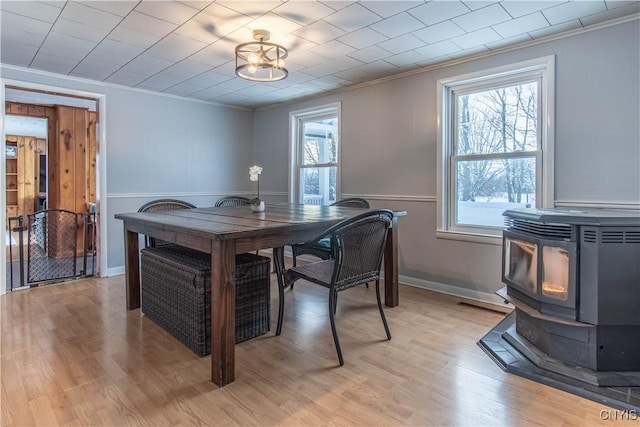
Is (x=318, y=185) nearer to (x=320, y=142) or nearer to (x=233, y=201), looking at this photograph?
(x=320, y=142)

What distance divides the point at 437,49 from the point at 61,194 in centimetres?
542

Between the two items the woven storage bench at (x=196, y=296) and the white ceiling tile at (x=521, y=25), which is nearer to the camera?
the woven storage bench at (x=196, y=296)

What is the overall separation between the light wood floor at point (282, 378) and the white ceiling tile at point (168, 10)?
2177mm

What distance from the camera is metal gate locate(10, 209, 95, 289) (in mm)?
3805

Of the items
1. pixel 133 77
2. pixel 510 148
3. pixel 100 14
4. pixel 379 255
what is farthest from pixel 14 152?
pixel 510 148

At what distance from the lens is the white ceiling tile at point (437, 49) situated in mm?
2939

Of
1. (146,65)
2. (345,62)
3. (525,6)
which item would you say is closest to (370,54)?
(345,62)

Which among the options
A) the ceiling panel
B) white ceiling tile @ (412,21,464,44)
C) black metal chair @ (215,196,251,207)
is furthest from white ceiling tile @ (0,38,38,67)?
white ceiling tile @ (412,21,464,44)

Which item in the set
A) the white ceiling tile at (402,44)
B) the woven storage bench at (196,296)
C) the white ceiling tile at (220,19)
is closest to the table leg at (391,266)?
the woven storage bench at (196,296)

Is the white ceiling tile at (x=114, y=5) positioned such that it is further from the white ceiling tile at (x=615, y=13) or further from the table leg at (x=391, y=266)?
the white ceiling tile at (x=615, y=13)

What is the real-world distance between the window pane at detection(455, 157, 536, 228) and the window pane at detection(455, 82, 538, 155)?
13 cm

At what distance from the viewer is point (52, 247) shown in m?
4.71

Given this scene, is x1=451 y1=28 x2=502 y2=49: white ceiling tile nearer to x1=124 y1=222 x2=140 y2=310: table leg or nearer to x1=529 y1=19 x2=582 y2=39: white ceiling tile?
x1=529 y1=19 x2=582 y2=39: white ceiling tile

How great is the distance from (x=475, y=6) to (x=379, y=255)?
1.72 meters
